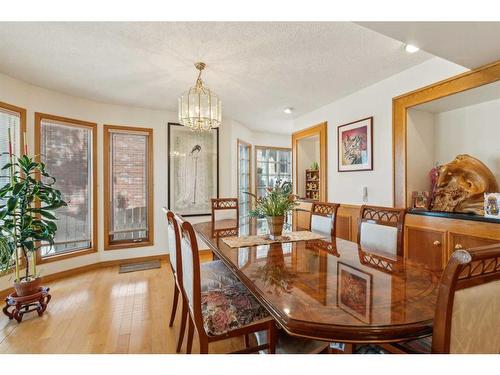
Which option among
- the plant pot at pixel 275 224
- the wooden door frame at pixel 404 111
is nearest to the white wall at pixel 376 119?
the wooden door frame at pixel 404 111

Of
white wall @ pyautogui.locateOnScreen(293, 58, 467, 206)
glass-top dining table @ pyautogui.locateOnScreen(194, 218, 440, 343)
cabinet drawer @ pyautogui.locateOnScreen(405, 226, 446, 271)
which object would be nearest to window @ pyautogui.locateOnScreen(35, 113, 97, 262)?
glass-top dining table @ pyautogui.locateOnScreen(194, 218, 440, 343)

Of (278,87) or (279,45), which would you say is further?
(278,87)

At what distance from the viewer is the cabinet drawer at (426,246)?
7.68 feet

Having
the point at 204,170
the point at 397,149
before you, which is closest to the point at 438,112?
the point at 397,149

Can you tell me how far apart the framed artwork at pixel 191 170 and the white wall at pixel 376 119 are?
78.7 inches

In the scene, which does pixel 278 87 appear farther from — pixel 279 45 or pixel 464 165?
pixel 464 165

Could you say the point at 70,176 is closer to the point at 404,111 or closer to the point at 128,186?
the point at 128,186

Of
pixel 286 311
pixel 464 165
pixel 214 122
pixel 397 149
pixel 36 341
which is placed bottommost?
pixel 36 341

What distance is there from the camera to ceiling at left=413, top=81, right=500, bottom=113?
2191 mm

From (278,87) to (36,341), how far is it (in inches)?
135

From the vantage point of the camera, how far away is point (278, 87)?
3182mm

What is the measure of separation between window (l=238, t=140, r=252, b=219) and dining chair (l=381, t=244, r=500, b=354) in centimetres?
441

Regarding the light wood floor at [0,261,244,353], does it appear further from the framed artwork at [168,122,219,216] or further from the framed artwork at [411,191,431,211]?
the framed artwork at [411,191,431,211]
